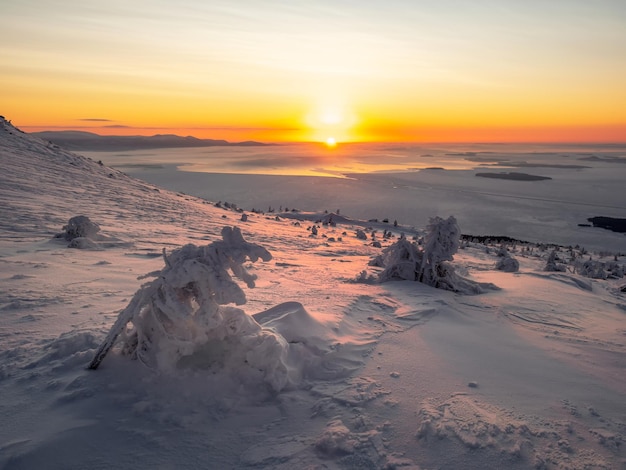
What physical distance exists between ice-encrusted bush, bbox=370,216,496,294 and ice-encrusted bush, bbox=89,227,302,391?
3.93 m

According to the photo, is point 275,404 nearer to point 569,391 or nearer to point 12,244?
point 569,391

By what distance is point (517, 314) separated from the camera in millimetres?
5344

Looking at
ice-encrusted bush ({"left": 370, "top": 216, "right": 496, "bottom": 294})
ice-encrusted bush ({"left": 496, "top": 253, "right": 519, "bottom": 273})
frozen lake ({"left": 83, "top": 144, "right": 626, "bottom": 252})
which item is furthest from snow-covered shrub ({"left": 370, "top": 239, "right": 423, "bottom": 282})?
frozen lake ({"left": 83, "top": 144, "right": 626, "bottom": 252})

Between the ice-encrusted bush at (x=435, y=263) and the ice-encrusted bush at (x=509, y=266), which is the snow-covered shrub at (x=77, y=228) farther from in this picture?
the ice-encrusted bush at (x=509, y=266)

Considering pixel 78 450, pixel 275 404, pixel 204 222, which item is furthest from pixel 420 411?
pixel 204 222

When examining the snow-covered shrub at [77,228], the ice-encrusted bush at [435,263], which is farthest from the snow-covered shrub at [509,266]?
the snow-covered shrub at [77,228]

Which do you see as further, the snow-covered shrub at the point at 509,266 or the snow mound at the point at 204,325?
the snow-covered shrub at the point at 509,266

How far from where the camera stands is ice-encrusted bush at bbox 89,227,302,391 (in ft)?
9.61

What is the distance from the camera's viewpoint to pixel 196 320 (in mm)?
3016

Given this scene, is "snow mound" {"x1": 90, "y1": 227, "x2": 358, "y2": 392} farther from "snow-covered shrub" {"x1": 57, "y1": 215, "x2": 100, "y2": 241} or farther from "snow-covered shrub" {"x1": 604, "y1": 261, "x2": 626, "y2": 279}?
"snow-covered shrub" {"x1": 604, "y1": 261, "x2": 626, "y2": 279}

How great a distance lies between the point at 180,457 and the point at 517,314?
14.7 ft

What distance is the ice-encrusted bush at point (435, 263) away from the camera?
258 inches

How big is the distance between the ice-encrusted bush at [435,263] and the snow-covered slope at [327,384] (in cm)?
42

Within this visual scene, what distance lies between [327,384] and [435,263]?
154 inches
